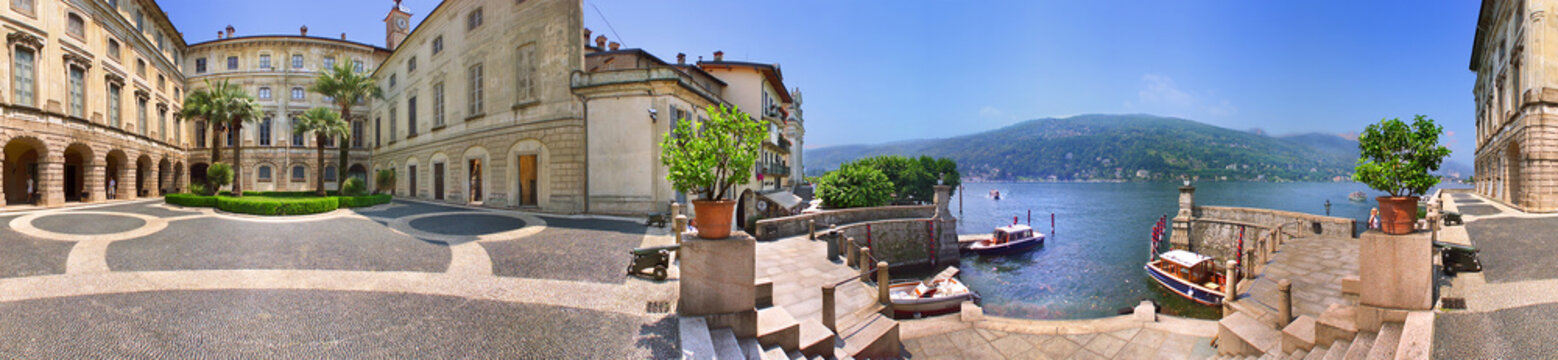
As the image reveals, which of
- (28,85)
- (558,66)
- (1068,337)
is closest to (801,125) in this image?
(558,66)

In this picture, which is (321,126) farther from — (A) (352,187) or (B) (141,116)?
(B) (141,116)

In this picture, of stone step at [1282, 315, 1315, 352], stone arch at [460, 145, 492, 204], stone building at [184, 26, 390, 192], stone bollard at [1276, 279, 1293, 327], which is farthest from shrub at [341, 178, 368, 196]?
stone bollard at [1276, 279, 1293, 327]

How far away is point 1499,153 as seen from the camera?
20.9 m

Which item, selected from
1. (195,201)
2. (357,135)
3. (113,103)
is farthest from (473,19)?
(357,135)

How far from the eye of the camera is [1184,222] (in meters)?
24.6

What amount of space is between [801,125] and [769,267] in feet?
123

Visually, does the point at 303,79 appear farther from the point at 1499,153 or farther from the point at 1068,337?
the point at 1499,153

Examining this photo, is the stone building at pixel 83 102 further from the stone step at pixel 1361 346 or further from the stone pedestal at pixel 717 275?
the stone step at pixel 1361 346

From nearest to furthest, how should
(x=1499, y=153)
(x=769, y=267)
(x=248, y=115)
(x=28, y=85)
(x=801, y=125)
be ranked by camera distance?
(x=769, y=267)
(x=28, y=85)
(x=1499, y=153)
(x=248, y=115)
(x=801, y=125)

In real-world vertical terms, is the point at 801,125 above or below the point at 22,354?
above

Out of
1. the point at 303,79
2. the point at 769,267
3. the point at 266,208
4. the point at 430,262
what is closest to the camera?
the point at 430,262

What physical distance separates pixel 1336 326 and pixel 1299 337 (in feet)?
2.32

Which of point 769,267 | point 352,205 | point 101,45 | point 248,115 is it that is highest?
point 101,45

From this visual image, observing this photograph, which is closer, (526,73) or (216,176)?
(526,73)
